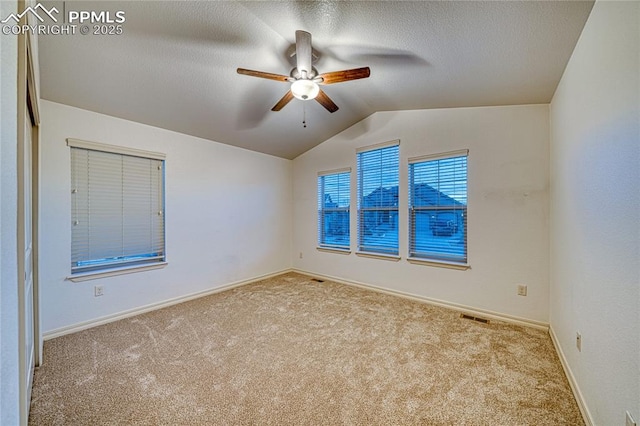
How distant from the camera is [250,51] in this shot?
2295mm

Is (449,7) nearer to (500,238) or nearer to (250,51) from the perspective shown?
(250,51)

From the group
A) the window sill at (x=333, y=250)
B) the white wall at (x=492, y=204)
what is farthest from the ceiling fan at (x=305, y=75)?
the window sill at (x=333, y=250)

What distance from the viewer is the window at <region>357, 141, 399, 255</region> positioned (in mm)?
3801

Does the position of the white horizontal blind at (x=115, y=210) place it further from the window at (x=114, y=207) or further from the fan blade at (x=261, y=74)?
the fan blade at (x=261, y=74)

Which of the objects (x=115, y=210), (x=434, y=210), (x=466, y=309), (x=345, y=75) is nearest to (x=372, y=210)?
(x=434, y=210)

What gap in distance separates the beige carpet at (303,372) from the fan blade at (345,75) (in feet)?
7.66

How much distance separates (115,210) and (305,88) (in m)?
2.66

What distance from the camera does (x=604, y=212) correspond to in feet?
4.58

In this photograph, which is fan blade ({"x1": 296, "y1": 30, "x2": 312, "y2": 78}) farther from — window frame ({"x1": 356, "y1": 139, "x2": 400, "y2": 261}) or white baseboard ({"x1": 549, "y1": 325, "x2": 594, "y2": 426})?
white baseboard ({"x1": 549, "y1": 325, "x2": 594, "y2": 426})

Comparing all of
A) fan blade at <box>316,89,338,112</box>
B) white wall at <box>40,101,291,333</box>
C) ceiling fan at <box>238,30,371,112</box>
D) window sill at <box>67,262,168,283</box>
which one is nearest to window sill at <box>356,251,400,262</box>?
white wall at <box>40,101,291,333</box>

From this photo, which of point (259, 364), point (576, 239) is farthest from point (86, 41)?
point (576, 239)

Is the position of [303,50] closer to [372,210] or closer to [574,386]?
[372,210]

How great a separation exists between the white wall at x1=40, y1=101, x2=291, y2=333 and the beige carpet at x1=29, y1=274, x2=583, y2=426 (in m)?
0.36

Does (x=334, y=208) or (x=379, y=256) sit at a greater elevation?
(x=334, y=208)
